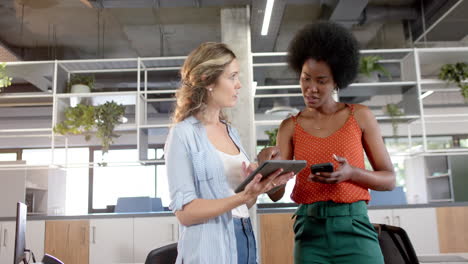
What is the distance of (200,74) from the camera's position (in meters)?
1.46

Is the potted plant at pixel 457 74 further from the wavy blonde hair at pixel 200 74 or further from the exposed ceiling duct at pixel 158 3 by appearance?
the wavy blonde hair at pixel 200 74

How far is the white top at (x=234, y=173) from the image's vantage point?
4.58ft

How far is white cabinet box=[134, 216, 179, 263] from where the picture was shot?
189 inches

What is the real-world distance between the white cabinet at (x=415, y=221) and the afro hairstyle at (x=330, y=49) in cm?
343

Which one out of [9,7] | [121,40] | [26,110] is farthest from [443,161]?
[26,110]

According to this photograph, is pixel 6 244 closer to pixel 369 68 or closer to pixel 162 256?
pixel 162 256

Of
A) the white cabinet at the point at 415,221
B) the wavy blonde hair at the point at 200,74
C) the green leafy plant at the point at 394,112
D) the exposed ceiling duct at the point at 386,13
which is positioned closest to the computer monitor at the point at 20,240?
the wavy blonde hair at the point at 200,74

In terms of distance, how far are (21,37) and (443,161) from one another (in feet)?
29.7

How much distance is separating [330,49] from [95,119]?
4.27 meters

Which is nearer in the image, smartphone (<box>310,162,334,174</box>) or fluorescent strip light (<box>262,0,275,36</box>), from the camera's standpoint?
smartphone (<box>310,162,334,174</box>)

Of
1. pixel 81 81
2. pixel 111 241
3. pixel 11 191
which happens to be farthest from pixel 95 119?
pixel 11 191

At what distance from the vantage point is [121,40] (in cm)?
797

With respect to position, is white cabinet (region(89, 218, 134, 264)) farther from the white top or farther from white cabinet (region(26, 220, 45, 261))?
the white top

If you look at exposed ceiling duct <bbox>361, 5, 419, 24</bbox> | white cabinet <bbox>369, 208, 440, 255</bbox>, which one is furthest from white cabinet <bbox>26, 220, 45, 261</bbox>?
exposed ceiling duct <bbox>361, 5, 419, 24</bbox>
